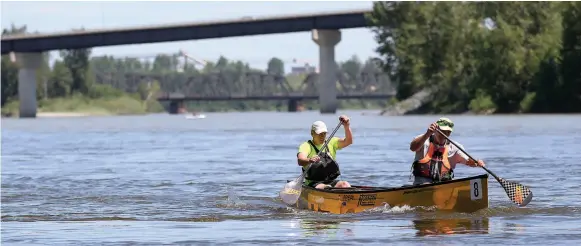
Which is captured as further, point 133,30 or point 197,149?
point 133,30

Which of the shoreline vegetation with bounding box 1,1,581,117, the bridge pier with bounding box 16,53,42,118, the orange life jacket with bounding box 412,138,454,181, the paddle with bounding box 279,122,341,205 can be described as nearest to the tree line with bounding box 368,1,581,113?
the shoreline vegetation with bounding box 1,1,581,117

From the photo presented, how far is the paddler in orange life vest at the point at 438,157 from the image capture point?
2384cm

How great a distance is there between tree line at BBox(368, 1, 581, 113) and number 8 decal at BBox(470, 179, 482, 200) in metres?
83.9

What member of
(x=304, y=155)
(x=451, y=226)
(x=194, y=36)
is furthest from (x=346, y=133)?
(x=194, y=36)

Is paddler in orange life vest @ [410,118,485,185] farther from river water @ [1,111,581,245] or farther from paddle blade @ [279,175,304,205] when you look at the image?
paddle blade @ [279,175,304,205]

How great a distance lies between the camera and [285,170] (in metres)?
42.6

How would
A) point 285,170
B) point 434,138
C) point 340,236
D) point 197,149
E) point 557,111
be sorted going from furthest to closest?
point 557,111 < point 197,149 < point 285,170 < point 434,138 < point 340,236

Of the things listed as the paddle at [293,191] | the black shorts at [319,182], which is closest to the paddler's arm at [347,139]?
the black shorts at [319,182]

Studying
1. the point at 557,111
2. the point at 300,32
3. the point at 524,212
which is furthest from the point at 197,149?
the point at 300,32

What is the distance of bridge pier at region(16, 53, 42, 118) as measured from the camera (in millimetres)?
159875

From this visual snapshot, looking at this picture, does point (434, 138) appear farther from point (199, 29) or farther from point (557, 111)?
point (199, 29)

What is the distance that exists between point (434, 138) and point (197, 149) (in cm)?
3689

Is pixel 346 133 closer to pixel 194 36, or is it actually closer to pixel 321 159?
pixel 321 159

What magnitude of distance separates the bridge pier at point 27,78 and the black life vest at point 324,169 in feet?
448
